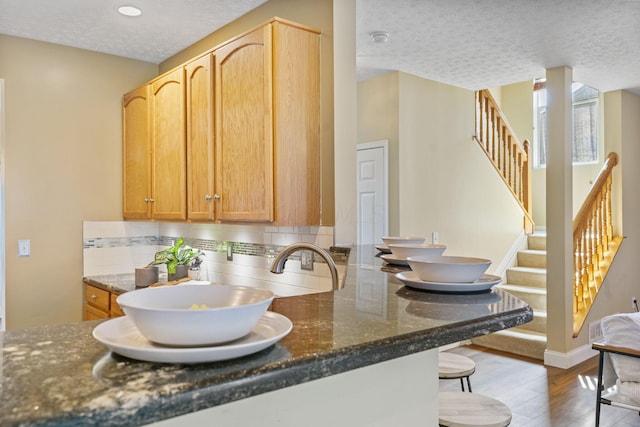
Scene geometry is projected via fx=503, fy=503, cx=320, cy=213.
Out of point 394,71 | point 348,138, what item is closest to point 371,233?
point 394,71

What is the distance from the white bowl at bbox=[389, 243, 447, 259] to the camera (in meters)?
1.82

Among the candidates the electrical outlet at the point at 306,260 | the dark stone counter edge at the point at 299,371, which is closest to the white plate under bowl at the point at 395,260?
the electrical outlet at the point at 306,260

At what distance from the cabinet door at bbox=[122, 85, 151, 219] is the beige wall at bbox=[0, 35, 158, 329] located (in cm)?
7

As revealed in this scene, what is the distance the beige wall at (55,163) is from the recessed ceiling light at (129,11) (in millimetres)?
864

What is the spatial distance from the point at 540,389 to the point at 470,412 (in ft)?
7.75

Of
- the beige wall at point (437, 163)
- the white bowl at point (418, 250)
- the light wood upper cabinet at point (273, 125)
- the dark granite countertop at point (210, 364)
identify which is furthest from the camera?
the beige wall at point (437, 163)

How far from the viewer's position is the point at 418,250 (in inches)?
73.9

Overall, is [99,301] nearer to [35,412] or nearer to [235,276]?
[235,276]

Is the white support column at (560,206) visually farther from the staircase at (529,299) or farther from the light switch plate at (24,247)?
the light switch plate at (24,247)

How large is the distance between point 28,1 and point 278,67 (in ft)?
5.15

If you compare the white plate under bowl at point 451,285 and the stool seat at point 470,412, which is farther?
the stool seat at point 470,412

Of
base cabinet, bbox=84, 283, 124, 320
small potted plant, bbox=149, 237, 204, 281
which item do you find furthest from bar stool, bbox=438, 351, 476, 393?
base cabinet, bbox=84, 283, 124, 320

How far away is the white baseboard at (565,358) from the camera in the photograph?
165 inches

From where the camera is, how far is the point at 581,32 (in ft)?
11.2
